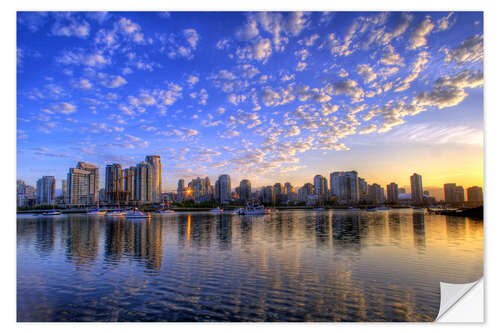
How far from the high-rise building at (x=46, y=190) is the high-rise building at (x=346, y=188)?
8806 cm

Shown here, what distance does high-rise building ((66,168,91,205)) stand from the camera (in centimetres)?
7556

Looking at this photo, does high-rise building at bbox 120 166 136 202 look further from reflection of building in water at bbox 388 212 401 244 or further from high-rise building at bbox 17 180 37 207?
reflection of building in water at bbox 388 212 401 244

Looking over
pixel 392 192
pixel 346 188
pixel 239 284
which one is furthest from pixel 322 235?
pixel 346 188

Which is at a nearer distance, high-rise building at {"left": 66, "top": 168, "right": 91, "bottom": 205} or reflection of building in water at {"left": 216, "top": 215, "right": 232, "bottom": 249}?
reflection of building in water at {"left": 216, "top": 215, "right": 232, "bottom": 249}

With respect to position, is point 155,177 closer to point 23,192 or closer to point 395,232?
point 23,192

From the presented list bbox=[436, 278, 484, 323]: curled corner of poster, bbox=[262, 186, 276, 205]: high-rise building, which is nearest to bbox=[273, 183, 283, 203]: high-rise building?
bbox=[262, 186, 276, 205]: high-rise building

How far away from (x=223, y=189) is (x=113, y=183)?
38.6m

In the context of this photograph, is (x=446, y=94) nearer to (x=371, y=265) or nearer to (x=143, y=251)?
(x=371, y=265)

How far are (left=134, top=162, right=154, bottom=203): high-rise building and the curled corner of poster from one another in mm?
90680

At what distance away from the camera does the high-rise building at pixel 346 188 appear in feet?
329

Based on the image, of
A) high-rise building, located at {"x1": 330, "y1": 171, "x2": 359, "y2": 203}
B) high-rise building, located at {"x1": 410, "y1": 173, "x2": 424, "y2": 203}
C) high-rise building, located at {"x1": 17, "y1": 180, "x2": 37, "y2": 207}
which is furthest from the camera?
high-rise building, located at {"x1": 330, "y1": 171, "x2": 359, "y2": 203}

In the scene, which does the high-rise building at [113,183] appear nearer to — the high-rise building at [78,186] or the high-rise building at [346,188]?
the high-rise building at [78,186]

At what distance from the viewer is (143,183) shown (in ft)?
290
